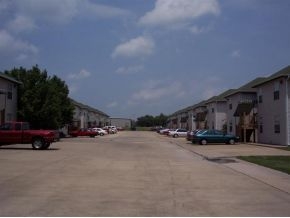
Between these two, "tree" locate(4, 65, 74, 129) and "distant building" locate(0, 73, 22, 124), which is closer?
"distant building" locate(0, 73, 22, 124)

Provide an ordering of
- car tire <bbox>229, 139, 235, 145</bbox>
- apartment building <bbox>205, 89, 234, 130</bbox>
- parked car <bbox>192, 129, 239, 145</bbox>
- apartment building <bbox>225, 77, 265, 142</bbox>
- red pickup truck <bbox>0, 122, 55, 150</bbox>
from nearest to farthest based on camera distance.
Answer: red pickup truck <bbox>0, 122, 55, 150</bbox> → parked car <bbox>192, 129, 239, 145</bbox> → car tire <bbox>229, 139, 235, 145</bbox> → apartment building <bbox>225, 77, 265, 142</bbox> → apartment building <bbox>205, 89, 234, 130</bbox>

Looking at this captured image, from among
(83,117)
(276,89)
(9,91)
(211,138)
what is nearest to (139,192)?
(276,89)

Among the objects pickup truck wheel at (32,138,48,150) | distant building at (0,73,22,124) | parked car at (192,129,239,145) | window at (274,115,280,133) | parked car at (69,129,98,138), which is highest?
distant building at (0,73,22,124)

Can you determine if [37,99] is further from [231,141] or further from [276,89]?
[276,89]

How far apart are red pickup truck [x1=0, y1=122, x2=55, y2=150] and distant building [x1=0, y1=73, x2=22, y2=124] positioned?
12.4 metres

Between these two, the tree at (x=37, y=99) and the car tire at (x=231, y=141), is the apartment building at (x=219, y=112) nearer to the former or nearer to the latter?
the car tire at (x=231, y=141)

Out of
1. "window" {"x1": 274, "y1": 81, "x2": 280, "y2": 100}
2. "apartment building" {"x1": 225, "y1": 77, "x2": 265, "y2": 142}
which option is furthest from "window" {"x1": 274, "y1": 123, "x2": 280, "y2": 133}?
"apartment building" {"x1": 225, "y1": 77, "x2": 265, "y2": 142}

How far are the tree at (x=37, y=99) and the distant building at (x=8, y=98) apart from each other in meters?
1.05

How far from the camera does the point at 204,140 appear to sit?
167ft

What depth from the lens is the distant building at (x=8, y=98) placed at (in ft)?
164

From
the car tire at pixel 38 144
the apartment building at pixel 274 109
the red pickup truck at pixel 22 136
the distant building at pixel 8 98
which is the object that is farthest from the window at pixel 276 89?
the distant building at pixel 8 98

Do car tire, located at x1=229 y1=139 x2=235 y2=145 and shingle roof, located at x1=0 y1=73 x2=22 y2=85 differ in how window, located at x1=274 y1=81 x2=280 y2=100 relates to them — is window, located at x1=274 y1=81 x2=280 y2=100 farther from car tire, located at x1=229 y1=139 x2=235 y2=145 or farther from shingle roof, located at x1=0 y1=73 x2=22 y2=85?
shingle roof, located at x1=0 y1=73 x2=22 y2=85

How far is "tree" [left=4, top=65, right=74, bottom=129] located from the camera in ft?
183

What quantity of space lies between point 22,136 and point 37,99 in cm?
2115
